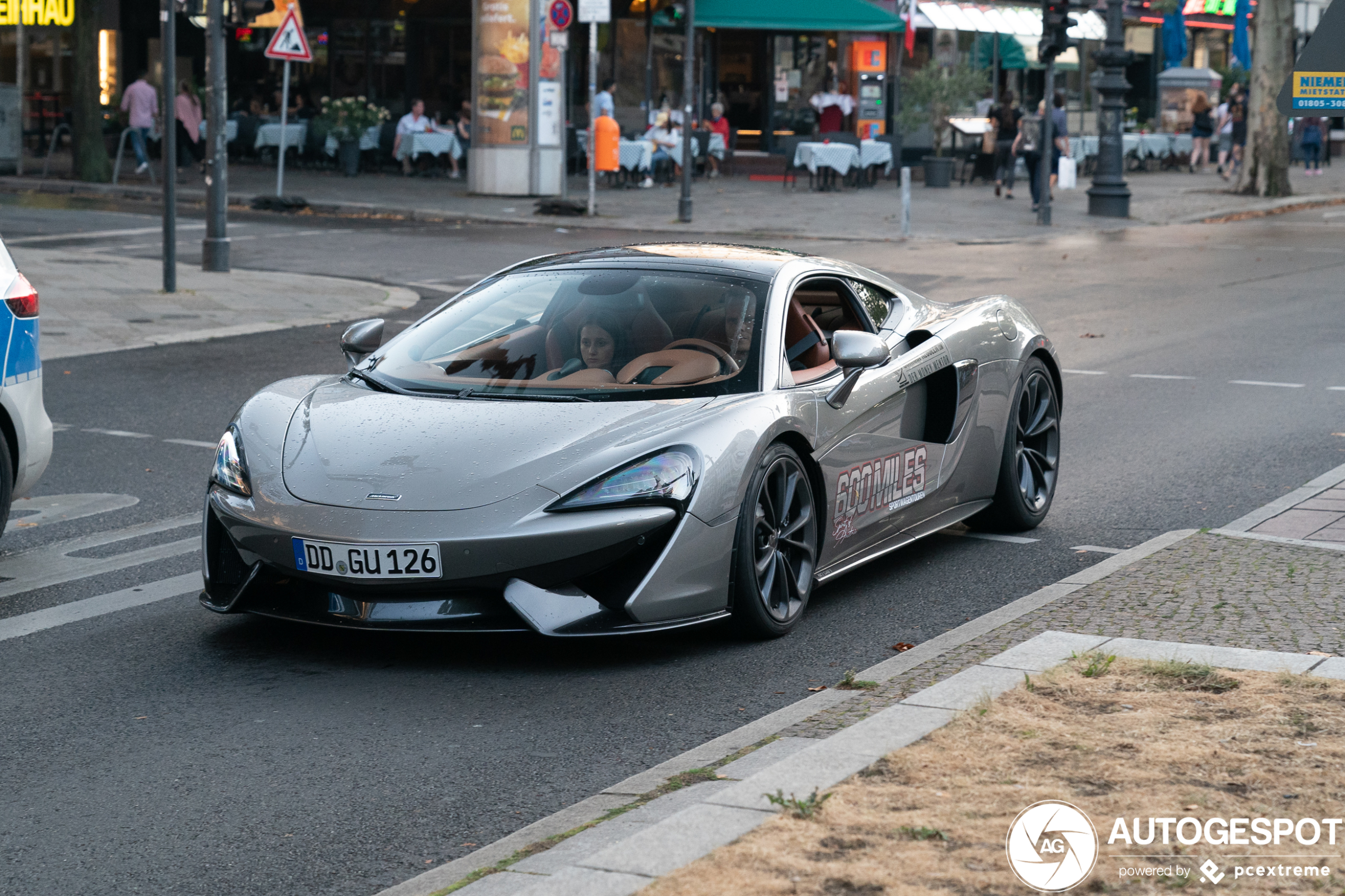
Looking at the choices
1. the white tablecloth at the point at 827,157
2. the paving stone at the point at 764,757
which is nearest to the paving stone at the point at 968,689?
the paving stone at the point at 764,757

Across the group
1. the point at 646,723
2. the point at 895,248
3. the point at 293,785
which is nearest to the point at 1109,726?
the point at 646,723

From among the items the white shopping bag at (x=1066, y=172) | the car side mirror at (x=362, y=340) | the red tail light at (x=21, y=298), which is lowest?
the car side mirror at (x=362, y=340)

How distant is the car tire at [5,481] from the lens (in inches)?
265

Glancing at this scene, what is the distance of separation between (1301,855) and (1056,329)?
38.4 feet

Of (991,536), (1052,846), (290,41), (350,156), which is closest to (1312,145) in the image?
(350,156)

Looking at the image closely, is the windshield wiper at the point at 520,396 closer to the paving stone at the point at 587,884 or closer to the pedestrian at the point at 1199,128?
the paving stone at the point at 587,884

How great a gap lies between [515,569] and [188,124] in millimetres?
31659

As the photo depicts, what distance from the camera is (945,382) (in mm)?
6938

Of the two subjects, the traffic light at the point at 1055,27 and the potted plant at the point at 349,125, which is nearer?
the traffic light at the point at 1055,27

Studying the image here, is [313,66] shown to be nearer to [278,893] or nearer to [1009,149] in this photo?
[1009,149]

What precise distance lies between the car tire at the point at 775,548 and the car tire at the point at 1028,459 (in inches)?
65.7

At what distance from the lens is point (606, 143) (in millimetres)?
29750

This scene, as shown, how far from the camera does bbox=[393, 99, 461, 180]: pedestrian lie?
34.4m

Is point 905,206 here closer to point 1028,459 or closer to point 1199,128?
point 1028,459
